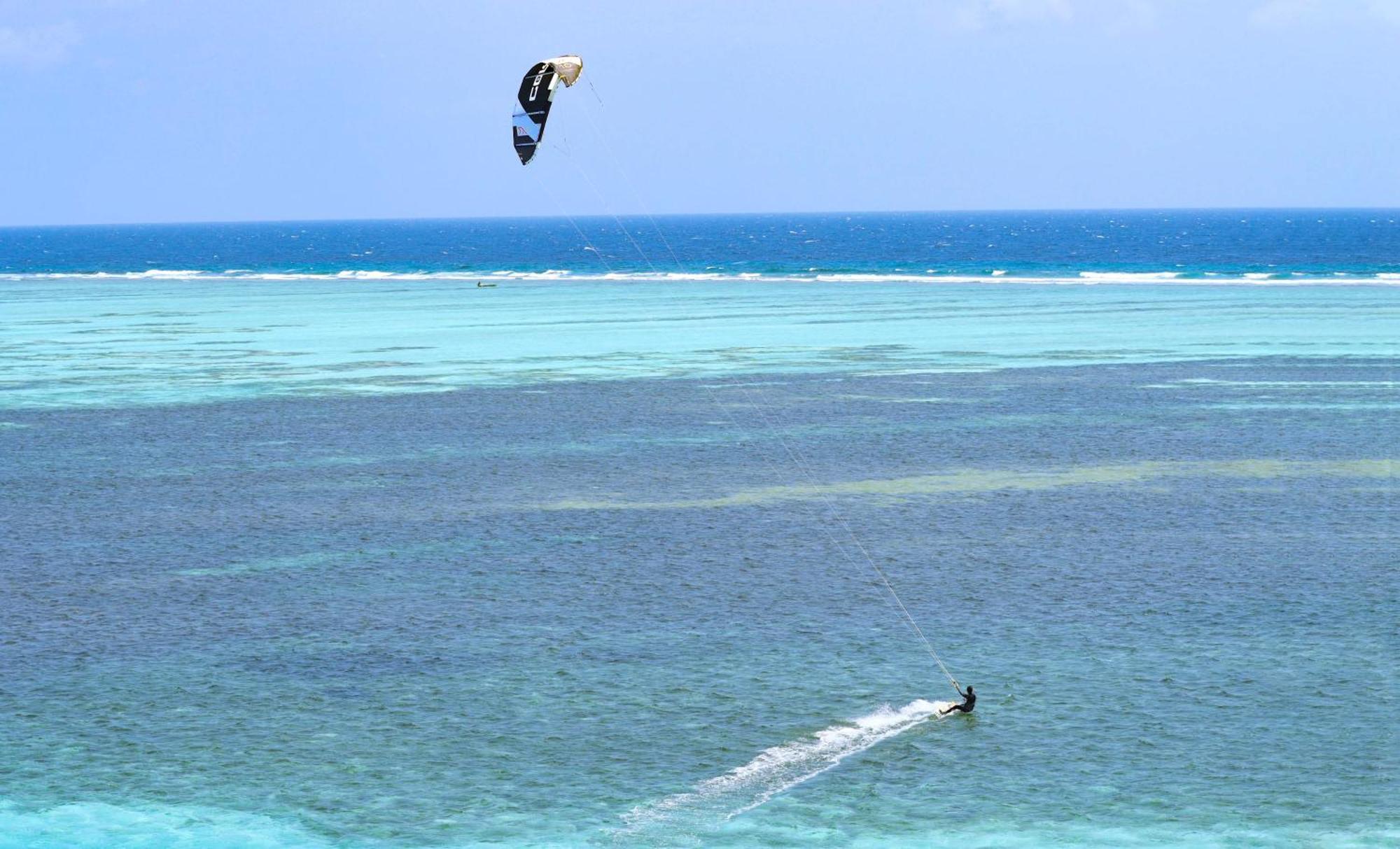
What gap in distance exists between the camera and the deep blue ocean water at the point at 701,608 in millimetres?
11508

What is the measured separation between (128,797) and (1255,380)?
30131mm

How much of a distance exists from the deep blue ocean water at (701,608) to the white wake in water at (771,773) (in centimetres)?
4

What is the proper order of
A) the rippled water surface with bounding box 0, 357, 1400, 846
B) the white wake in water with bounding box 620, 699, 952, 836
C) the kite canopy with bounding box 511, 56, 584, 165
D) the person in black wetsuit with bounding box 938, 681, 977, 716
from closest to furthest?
the white wake in water with bounding box 620, 699, 952, 836 → the rippled water surface with bounding box 0, 357, 1400, 846 → the person in black wetsuit with bounding box 938, 681, 977, 716 → the kite canopy with bounding box 511, 56, 584, 165

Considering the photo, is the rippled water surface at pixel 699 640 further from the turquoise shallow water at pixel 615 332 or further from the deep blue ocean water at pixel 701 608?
the turquoise shallow water at pixel 615 332

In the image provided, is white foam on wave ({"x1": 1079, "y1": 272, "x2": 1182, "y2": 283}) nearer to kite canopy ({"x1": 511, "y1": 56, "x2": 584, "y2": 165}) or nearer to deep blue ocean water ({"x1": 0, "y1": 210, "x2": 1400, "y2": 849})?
deep blue ocean water ({"x1": 0, "y1": 210, "x2": 1400, "y2": 849})

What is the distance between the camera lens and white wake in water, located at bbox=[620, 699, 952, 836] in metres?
11.1

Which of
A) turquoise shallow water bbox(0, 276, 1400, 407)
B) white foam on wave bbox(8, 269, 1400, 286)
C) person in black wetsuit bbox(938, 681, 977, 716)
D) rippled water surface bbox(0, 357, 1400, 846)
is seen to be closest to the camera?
rippled water surface bbox(0, 357, 1400, 846)

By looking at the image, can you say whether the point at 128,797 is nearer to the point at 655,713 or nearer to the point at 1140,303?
the point at 655,713

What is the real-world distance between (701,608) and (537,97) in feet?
28.1

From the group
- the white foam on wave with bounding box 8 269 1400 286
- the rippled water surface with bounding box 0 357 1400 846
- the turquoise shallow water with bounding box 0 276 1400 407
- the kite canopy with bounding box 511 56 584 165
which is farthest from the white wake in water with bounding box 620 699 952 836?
the white foam on wave with bounding box 8 269 1400 286

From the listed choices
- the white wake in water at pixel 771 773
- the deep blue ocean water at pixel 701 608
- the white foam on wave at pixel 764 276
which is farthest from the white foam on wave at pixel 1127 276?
the white wake in water at pixel 771 773

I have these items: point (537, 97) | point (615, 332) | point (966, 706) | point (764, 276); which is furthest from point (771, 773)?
point (764, 276)

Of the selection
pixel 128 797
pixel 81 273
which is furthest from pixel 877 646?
pixel 81 273

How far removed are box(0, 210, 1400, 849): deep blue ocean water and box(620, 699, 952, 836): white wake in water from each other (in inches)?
1.5
